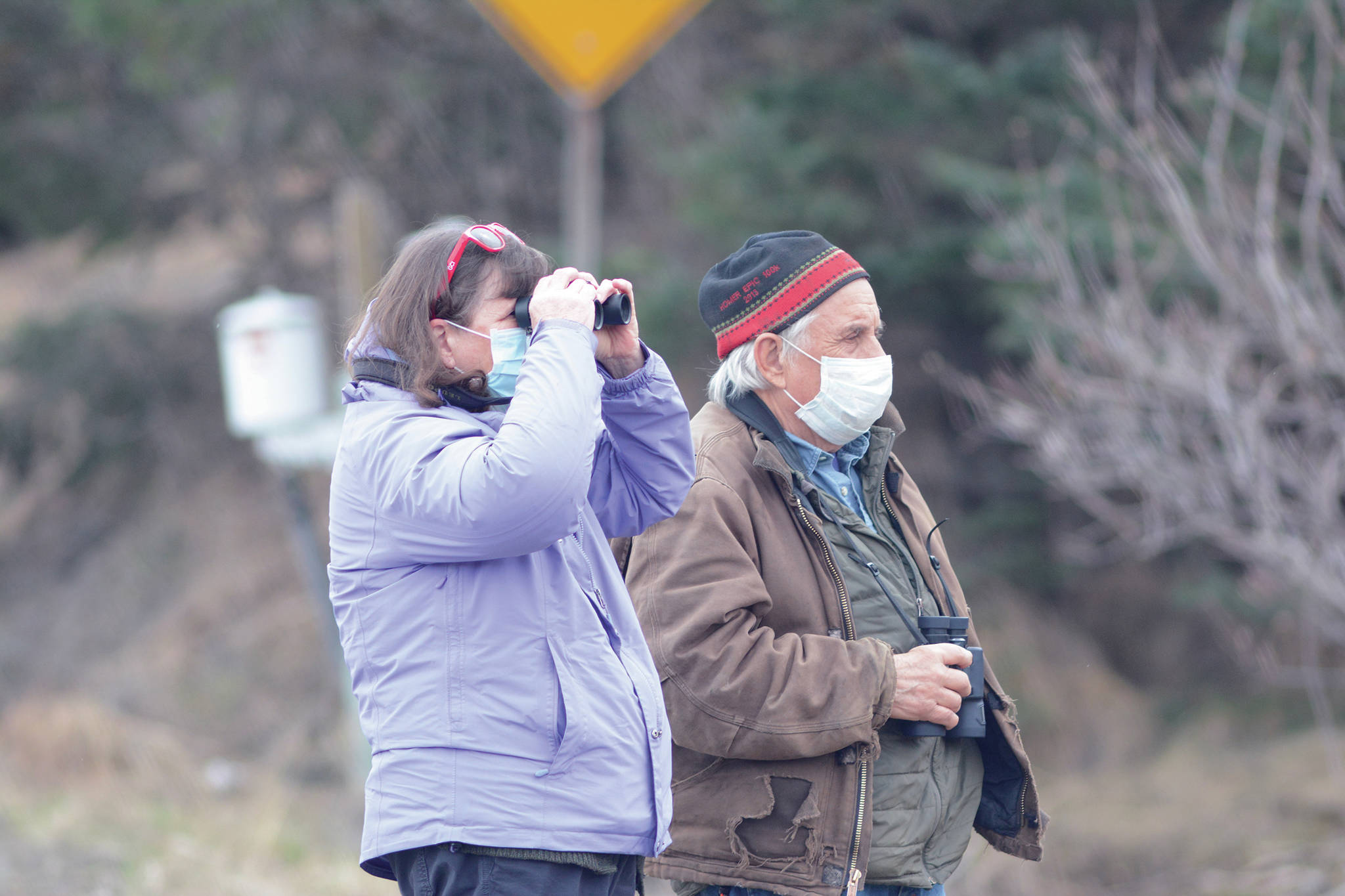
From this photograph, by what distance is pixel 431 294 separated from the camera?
2182 millimetres

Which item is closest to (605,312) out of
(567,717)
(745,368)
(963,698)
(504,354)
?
(504,354)

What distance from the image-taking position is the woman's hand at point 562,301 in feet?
7.03

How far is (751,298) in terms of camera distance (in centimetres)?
278

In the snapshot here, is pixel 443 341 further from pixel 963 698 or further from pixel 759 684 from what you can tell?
pixel 963 698

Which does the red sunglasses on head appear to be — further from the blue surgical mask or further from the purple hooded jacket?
the purple hooded jacket

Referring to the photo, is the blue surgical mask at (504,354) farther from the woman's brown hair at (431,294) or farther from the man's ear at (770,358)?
the man's ear at (770,358)

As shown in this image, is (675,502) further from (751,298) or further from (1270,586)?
(1270,586)

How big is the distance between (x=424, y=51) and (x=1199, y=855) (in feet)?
26.5

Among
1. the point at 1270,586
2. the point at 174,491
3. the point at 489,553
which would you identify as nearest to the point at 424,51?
the point at 174,491

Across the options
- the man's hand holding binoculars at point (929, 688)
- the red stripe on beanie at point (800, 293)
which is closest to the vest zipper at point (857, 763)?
the man's hand holding binoculars at point (929, 688)

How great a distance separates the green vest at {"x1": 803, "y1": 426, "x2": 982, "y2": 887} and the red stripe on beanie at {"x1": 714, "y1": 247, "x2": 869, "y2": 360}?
1.21 feet

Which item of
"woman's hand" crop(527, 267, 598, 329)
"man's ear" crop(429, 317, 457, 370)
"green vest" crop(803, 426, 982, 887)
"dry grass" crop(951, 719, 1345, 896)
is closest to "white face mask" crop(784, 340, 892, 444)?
"green vest" crop(803, 426, 982, 887)

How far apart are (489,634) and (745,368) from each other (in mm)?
1006

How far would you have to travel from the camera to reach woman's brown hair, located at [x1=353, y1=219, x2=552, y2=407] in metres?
2.15
